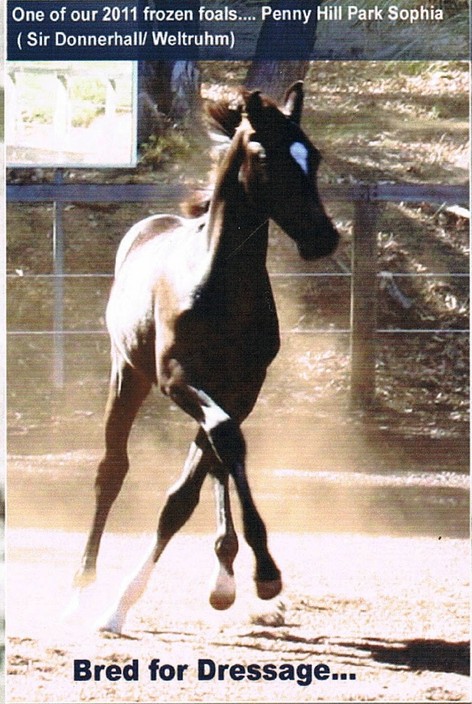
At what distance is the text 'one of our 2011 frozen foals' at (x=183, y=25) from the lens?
14.4 ft

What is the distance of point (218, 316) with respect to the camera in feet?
14.6

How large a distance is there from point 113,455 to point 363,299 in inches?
45.1

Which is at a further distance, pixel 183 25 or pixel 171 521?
pixel 171 521

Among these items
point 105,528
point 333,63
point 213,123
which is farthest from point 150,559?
point 333,63

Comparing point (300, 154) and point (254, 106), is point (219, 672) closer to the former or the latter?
point (300, 154)

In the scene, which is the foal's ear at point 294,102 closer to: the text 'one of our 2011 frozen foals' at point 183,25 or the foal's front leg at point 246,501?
the text 'one of our 2011 frozen foals' at point 183,25

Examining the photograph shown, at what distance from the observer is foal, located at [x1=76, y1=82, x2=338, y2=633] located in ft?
14.5

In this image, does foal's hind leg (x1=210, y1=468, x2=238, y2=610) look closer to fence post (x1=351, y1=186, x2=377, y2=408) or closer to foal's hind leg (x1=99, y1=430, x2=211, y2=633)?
foal's hind leg (x1=99, y1=430, x2=211, y2=633)

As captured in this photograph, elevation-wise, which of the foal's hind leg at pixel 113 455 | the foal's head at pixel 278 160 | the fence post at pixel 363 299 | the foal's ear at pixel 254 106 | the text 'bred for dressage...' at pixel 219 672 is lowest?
the text 'bred for dressage...' at pixel 219 672

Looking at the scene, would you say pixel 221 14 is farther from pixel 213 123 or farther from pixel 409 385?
pixel 409 385

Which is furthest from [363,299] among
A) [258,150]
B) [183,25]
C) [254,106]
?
[183,25]

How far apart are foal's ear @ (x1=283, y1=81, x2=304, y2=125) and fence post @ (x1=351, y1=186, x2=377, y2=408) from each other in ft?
1.27

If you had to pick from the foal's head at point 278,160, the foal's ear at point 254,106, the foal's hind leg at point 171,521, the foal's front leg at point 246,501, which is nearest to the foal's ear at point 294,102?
the foal's head at point 278,160

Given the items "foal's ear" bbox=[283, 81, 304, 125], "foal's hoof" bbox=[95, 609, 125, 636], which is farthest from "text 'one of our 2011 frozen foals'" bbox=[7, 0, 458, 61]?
"foal's hoof" bbox=[95, 609, 125, 636]
